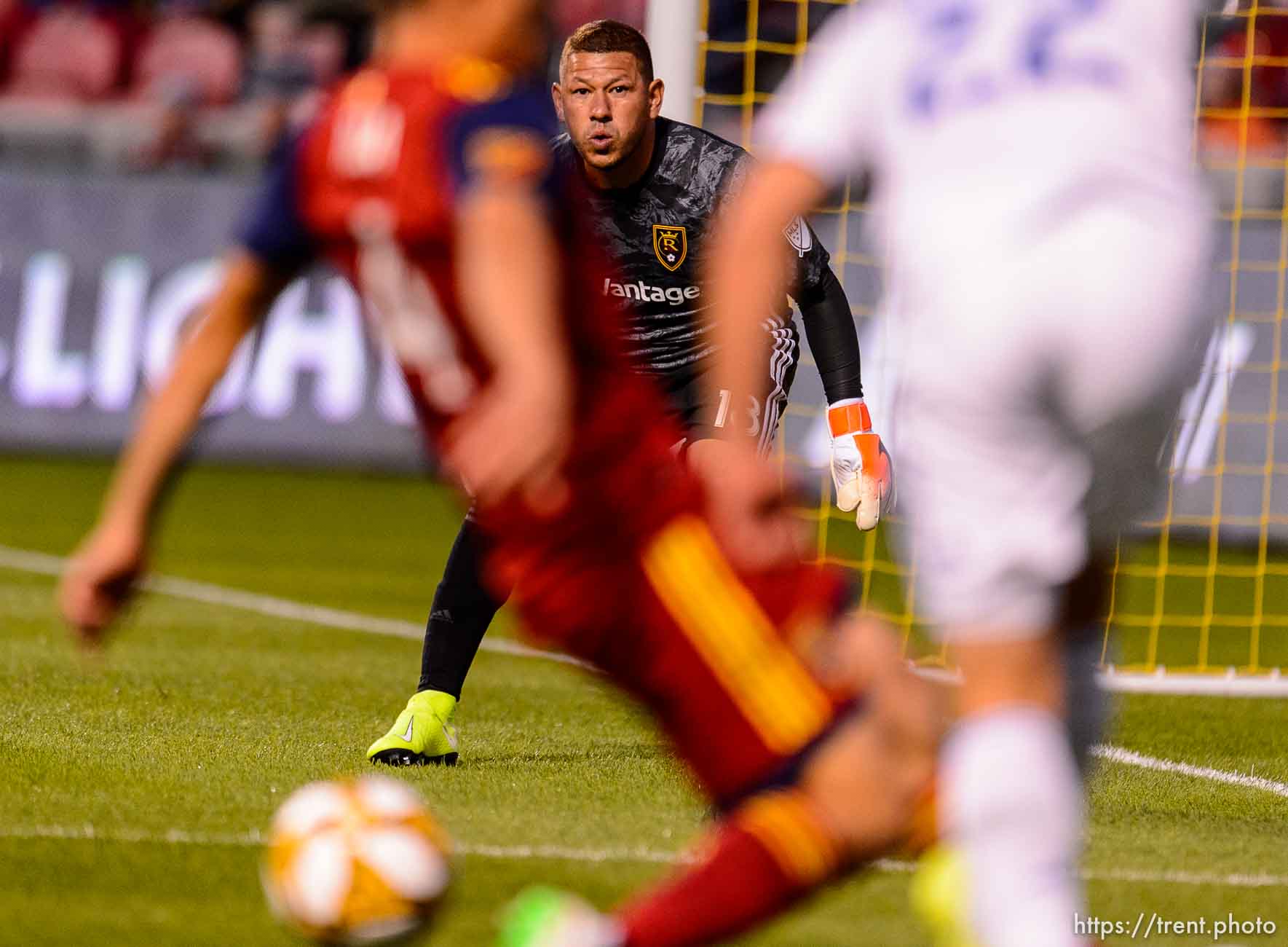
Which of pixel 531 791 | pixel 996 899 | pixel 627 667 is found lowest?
pixel 531 791

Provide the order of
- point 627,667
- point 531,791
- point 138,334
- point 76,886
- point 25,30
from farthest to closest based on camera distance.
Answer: point 25,30, point 138,334, point 531,791, point 76,886, point 627,667

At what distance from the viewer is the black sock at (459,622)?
589 cm

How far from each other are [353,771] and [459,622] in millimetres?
499

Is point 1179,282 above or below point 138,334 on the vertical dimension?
above

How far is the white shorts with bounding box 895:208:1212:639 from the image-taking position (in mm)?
2871

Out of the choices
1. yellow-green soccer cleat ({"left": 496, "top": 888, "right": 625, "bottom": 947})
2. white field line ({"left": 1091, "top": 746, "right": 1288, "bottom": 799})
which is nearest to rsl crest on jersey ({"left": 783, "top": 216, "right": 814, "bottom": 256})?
white field line ({"left": 1091, "top": 746, "right": 1288, "bottom": 799})

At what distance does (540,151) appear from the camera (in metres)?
3.02

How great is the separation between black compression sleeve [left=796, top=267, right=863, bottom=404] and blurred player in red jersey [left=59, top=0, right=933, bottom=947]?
2.68 metres

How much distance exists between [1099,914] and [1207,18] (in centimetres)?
533

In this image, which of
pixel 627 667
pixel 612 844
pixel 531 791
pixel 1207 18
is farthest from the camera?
pixel 1207 18

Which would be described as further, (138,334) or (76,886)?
(138,334)

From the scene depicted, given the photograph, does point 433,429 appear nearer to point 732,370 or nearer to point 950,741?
point 732,370

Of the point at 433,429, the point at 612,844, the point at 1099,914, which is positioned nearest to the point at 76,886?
the point at 612,844

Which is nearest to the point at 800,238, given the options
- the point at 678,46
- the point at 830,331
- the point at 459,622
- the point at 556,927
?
the point at 830,331
